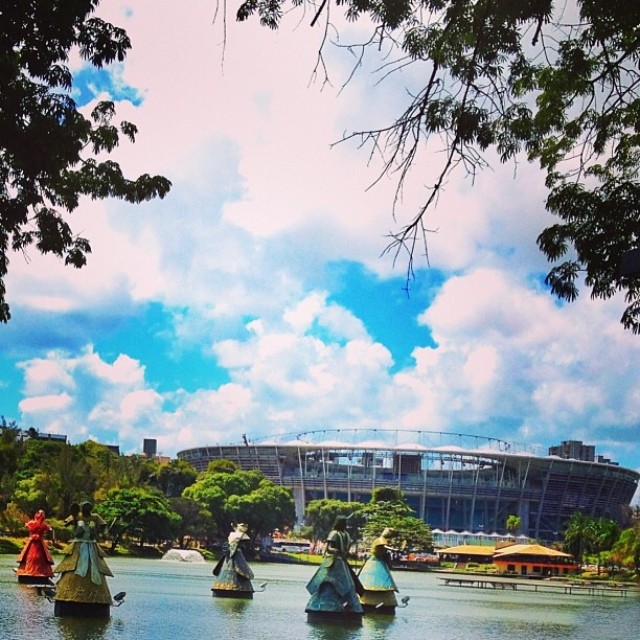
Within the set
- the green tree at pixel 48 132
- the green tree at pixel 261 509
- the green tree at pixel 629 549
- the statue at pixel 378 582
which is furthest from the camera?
the green tree at pixel 261 509

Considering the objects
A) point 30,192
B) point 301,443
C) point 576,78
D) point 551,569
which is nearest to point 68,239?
point 30,192

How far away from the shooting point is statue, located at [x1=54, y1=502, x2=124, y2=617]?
17.2m

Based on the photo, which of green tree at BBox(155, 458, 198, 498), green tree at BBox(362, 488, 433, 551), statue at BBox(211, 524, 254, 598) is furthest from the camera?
green tree at BBox(155, 458, 198, 498)

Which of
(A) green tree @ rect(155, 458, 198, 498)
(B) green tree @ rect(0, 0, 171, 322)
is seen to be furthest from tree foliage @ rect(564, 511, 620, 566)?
(B) green tree @ rect(0, 0, 171, 322)

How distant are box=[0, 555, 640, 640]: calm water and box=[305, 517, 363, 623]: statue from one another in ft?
0.94

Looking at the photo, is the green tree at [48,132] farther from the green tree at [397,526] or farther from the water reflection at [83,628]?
the green tree at [397,526]

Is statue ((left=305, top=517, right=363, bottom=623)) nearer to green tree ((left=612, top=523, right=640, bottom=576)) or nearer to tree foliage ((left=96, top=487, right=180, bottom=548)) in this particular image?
tree foliage ((left=96, top=487, right=180, bottom=548))

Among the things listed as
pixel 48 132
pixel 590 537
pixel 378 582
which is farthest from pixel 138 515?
pixel 48 132

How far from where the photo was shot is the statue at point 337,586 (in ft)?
61.5

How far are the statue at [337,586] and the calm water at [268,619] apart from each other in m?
0.29

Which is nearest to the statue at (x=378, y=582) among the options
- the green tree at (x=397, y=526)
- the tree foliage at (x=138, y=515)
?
the tree foliage at (x=138, y=515)

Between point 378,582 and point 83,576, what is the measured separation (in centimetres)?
681

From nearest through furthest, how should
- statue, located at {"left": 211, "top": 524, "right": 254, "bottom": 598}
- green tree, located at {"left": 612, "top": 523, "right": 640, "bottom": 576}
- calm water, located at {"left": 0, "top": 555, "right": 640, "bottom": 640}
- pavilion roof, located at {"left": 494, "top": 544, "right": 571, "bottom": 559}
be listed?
calm water, located at {"left": 0, "top": 555, "right": 640, "bottom": 640}
statue, located at {"left": 211, "top": 524, "right": 254, "bottom": 598}
green tree, located at {"left": 612, "top": 523, "right": 640, "bottom": 576}
pavilion roof, located at {"left": 494, "top": 544, "right": 571, "bottom": 559}

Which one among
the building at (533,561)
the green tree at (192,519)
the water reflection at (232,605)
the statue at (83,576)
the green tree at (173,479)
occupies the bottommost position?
the water reflection at (232,605)
